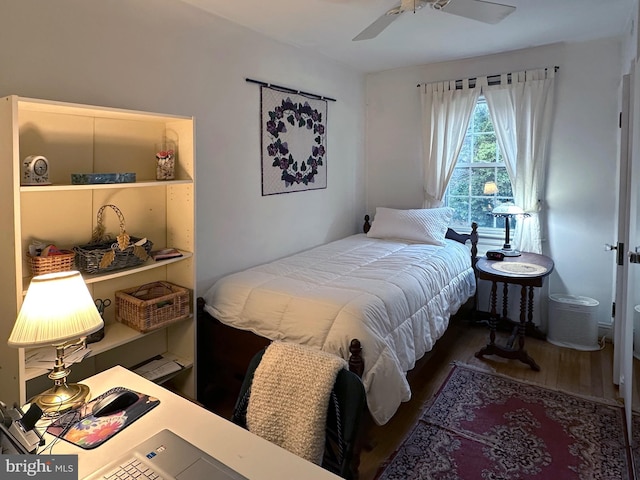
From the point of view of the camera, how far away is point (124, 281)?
2381 mm

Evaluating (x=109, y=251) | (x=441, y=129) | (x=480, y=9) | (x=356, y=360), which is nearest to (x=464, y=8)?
(x=480, y=9)

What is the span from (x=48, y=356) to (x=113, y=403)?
2.51 ft

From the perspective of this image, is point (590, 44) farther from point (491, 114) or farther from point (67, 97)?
point (67, 97)

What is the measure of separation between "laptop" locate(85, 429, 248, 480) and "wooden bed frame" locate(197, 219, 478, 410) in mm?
1183

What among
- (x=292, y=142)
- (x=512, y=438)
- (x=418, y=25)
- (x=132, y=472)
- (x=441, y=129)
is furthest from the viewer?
(x=441, y=129)

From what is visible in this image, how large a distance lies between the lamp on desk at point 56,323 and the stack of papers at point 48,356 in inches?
8.7

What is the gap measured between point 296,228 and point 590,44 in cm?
272

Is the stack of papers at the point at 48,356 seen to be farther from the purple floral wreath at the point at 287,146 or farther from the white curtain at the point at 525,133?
the white curtain at the point at 525,133

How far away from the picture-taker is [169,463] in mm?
1080

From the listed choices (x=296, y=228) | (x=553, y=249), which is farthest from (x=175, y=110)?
(x=553, y=249)

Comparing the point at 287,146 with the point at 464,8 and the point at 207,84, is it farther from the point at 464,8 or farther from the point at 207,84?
the point at 464,8

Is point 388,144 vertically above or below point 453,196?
above

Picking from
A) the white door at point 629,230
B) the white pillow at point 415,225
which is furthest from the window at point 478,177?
the white door at point 629,230

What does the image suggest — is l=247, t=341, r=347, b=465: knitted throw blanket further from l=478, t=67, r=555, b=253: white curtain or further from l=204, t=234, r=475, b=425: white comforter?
l=478, t=67, r=555, b=253: white curtain
